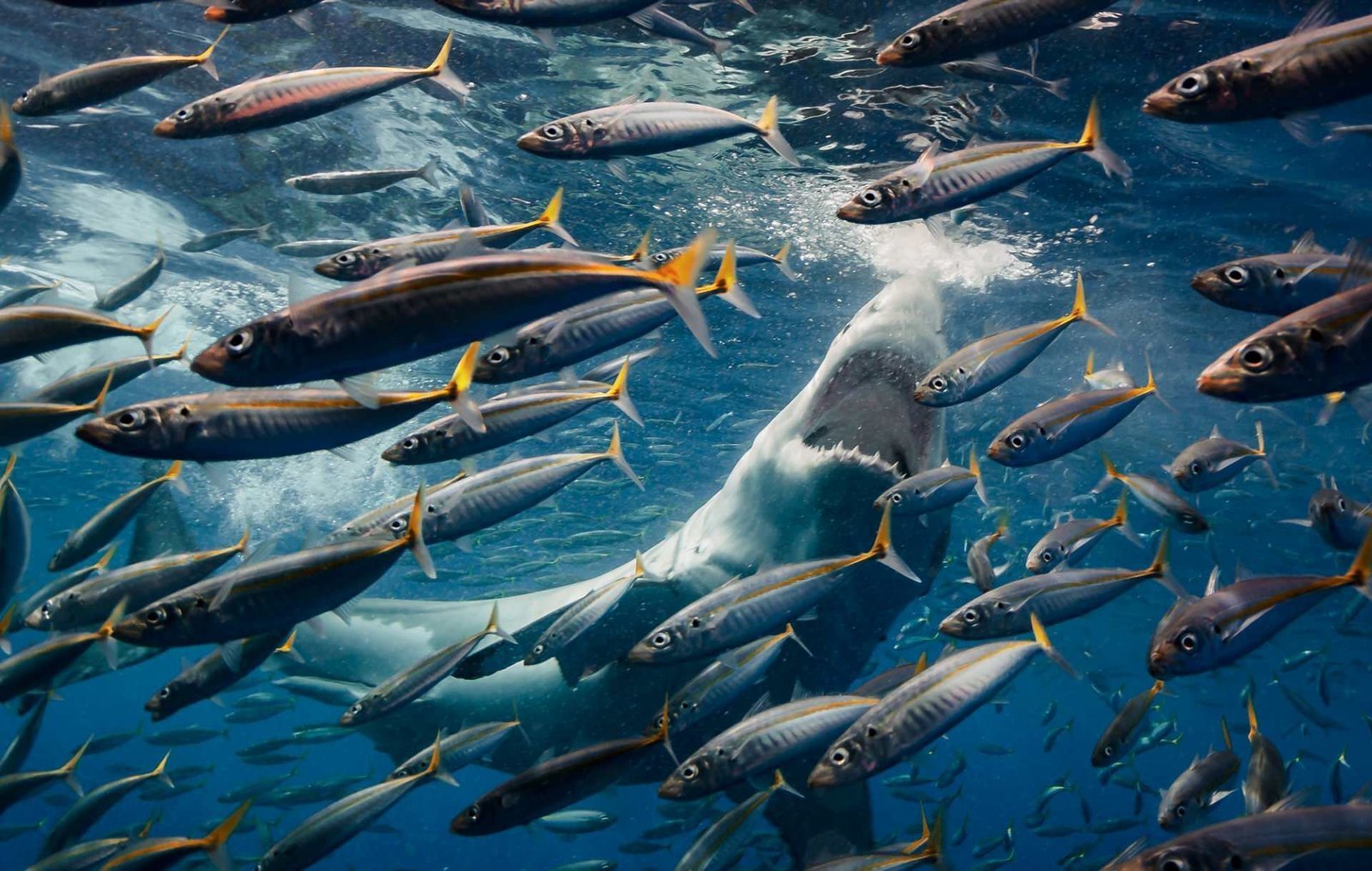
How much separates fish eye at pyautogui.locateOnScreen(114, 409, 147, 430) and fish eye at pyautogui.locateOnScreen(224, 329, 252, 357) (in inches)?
17.8

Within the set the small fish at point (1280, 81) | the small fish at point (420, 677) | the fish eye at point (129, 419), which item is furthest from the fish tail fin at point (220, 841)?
the small fish at point (1280, 81)

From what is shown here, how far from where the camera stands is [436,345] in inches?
87.1

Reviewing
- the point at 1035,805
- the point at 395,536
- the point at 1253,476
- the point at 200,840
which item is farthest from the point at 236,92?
the point at 1253,476

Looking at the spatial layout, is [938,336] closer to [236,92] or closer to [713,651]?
[713,651]

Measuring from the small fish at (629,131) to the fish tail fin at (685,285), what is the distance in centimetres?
78

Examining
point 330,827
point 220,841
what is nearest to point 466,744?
point 330,827

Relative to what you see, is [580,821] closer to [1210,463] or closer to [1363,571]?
[1210,463]

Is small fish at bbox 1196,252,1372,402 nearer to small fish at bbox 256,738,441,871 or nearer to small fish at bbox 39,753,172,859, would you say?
small fish at bbox 256,738,441,871

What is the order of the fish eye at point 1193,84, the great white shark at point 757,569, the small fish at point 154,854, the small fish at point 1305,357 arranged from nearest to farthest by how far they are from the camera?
the small fish at point 1305,357, the fish eye at point 1193,84, the small fish at point 154,854, the great white shark at point 757,569

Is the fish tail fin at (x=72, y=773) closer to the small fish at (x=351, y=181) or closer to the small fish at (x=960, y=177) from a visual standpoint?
the small fish at (x=351, y=181)

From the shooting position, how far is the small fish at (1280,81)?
210 centimetres

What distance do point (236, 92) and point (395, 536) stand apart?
1689 mm

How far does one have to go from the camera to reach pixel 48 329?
292cm

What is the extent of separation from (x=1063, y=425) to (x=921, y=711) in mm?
1386
